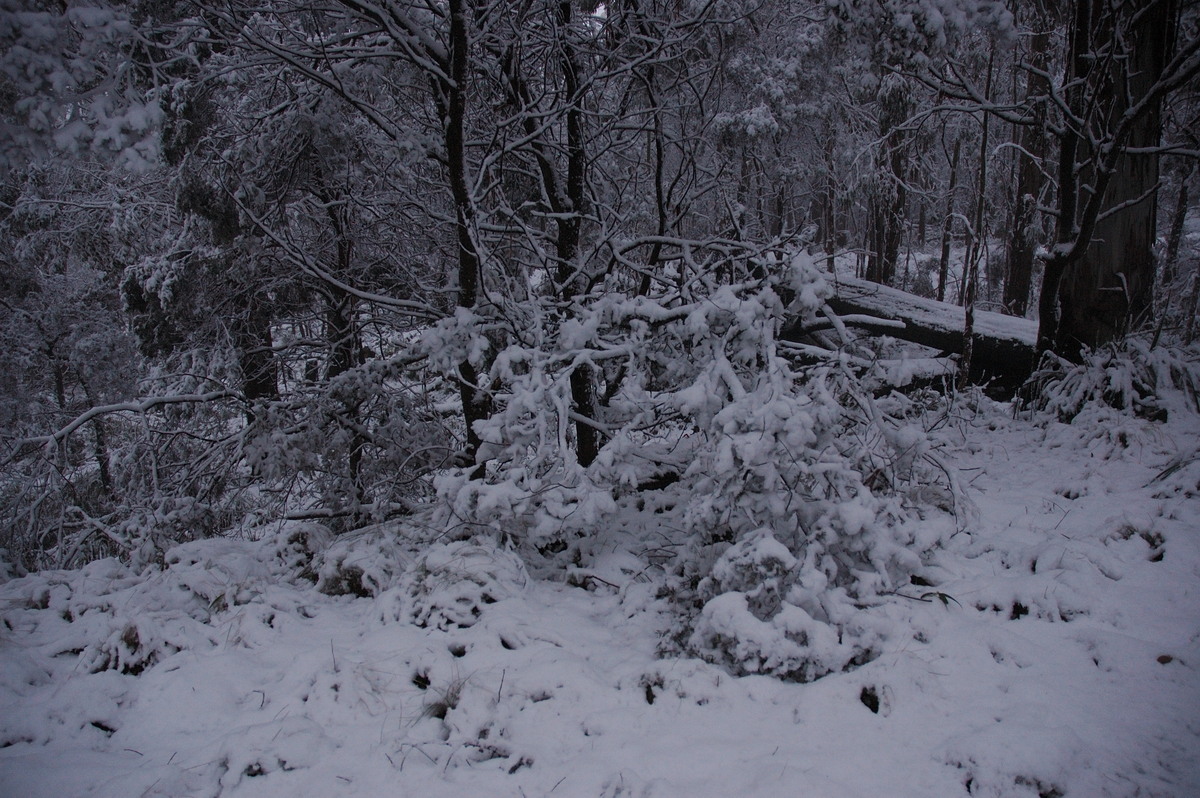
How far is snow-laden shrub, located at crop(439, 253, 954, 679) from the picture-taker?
116 inches

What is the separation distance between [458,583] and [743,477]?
170 centimetres

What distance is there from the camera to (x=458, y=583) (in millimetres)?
3447

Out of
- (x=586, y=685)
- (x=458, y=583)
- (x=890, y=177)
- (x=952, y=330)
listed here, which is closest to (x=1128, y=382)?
(x=952, y=330)

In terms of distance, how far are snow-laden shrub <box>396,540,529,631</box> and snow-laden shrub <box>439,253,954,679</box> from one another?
0.80 feet

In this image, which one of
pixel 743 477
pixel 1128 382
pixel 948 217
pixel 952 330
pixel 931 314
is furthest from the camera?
pixel 948 217

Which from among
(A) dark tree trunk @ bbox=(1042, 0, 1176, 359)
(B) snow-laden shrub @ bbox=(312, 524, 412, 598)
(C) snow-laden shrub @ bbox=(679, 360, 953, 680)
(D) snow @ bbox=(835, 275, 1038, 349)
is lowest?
(B) snow-laden shrub @ bbox=(312, 524, 412, 598)

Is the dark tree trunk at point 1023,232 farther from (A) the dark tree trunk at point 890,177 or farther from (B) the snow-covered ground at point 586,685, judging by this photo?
(B) the snow-covered ground at point 586,685

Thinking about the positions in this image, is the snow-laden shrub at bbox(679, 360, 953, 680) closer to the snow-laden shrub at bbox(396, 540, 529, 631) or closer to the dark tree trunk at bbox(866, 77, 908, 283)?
the snow-laden shrub at bbox(396, 540, 529, 631)

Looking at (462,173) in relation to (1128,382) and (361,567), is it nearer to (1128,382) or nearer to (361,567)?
(361,567)

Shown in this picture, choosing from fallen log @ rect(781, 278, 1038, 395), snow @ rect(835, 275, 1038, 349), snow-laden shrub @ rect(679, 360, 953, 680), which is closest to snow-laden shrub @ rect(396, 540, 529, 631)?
snow-laden shrub @ rect(679, 360, 953, 680)

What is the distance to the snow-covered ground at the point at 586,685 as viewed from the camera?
2201 millimetres

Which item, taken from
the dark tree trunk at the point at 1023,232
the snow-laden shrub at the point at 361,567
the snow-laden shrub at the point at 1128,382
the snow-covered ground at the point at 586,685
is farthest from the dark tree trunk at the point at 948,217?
the snow-laden shrub at the point at 361,567

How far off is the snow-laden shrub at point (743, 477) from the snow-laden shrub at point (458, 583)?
0.24m

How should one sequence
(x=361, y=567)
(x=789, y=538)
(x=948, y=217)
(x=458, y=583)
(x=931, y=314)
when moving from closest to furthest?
1. (x=789, y=538)
2. (x=458, y=583)
3. (x=361, y=567)
4. (x=931, y=314)
5. (x=948, y=217)
